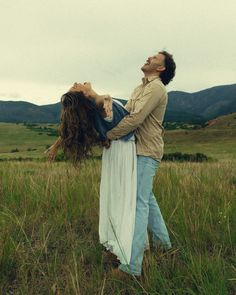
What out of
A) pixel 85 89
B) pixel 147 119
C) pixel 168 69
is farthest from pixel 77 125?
pixel 168 69

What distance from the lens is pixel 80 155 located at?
4.82 meters

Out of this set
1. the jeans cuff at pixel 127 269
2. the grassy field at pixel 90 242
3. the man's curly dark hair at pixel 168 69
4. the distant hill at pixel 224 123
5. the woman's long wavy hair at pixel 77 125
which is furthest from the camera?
the distant hill at pixel 224 123

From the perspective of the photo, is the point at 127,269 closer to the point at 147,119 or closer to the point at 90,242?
the point at 90,242

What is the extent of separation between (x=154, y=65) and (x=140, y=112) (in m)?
0.62

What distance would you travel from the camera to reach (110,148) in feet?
16.1

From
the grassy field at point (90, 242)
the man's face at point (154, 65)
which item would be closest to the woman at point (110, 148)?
the grassy field at point (90, 242)

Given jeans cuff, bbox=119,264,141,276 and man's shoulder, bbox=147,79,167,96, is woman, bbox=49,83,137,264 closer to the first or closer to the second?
jeans cuff, bbox=119,264,141,276

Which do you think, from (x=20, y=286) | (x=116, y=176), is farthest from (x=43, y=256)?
(x=116, y=176)

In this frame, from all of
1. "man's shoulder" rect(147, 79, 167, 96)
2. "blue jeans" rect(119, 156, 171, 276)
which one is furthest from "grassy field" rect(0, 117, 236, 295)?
"man's shoulder" rect(147, 79, 167, 96)

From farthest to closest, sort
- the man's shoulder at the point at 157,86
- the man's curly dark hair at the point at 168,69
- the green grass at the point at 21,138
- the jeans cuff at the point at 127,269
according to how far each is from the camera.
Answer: the green grass at the point at 21,138 < the man's curly dark hair at the point at 168,69 < the man's shoulder at the point at 157,86 < the jeans cuff at the point at 127,269

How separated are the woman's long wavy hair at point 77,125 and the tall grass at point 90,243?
0.91m

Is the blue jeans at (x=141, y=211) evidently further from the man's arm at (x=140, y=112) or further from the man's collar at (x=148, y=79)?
the man's collar at (x=148, y=79)

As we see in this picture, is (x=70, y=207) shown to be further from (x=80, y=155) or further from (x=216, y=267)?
(x=216, y=267)

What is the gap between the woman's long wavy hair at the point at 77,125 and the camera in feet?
15.2
